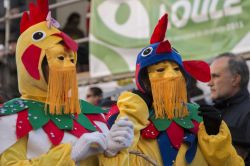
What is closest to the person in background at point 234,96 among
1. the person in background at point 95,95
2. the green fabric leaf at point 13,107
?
the green fabric leaf at point 13,107

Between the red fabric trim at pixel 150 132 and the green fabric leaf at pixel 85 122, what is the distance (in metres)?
0.36

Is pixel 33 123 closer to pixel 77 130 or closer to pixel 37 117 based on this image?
pixel 37 117

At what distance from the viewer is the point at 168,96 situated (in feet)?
11.1

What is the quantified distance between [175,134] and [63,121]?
657 mm

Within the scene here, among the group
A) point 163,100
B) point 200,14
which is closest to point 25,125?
point 163,100

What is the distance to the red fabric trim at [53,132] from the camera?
9.53 ft

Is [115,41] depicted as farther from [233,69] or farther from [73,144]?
[73,144]

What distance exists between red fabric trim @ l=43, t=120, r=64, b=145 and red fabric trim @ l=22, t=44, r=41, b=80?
0.22 metres

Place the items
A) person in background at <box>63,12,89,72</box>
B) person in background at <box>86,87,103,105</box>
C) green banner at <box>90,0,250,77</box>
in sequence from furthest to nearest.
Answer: person in background at <box>63,12,89,72</box>, person in background at <box>86,87,103,105</box>, green banner at <box>90,0,250,77</box>

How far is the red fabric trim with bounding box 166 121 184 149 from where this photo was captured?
3.37 meters

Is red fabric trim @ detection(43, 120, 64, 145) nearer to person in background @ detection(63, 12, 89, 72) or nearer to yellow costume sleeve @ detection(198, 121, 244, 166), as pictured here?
yellow costume sleeve @ detection(198, 121, 244, 166)

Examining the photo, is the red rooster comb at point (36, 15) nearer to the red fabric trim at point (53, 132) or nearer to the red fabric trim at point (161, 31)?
the red fabric trim at point (53, 132)

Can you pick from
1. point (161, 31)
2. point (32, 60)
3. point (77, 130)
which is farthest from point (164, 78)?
point (32, 60)

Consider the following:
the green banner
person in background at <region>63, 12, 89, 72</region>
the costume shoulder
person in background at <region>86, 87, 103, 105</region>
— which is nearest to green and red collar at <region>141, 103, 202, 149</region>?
the costume shoulder
